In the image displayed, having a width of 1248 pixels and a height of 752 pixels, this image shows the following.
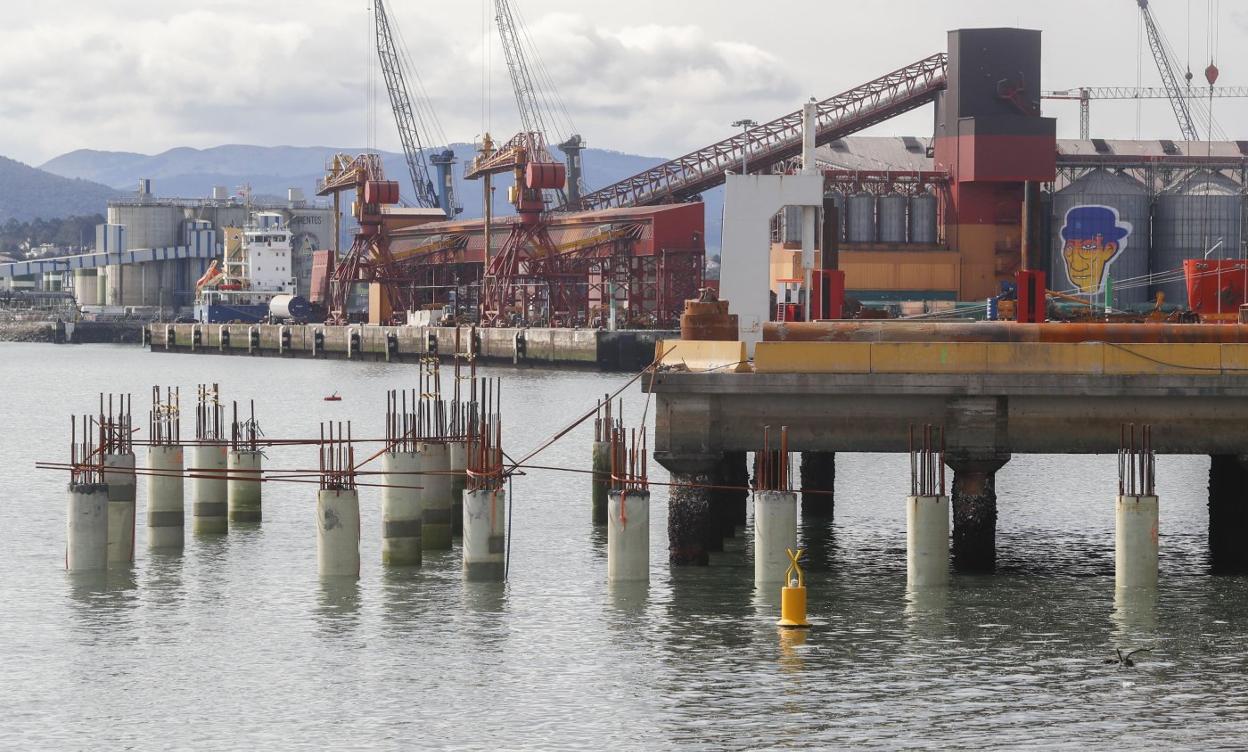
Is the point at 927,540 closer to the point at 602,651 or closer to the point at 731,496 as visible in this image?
the point at 602,651

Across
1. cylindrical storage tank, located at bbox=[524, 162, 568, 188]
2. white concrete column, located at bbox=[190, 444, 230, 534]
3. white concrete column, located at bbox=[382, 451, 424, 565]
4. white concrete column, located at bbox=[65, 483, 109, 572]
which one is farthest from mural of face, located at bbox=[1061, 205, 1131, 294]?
white concrete column, located at bbox=[65, 483, 109, 572]

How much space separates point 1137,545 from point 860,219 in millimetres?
111466

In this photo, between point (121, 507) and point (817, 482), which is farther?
point (817, 482)

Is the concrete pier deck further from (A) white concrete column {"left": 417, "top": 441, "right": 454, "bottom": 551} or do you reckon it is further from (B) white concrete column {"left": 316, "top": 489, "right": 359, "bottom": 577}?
(B) white concrete column {"left": 316, "top": 489, "right": 359, "bottom": 577}

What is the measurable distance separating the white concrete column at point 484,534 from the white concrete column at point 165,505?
396 inches

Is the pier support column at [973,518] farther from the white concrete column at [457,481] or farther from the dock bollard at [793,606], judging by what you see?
the white concrete column at [457,481]

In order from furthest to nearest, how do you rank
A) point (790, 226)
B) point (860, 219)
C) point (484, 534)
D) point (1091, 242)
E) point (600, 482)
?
point (1091, 242)
point (860, 219)
point (790, 226)
point (600, 482)
point (484, 534)

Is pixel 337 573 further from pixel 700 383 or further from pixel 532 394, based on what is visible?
pixel 532 394

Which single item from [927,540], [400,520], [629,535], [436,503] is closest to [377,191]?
[436,503]

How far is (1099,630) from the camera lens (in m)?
36.3

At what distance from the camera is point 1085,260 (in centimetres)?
14750

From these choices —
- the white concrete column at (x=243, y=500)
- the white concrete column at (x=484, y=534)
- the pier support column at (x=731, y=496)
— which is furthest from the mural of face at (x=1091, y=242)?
the white concrete column at (x=484, y=534)

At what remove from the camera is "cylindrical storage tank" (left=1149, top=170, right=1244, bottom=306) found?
14838cm

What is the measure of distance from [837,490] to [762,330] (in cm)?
2368
